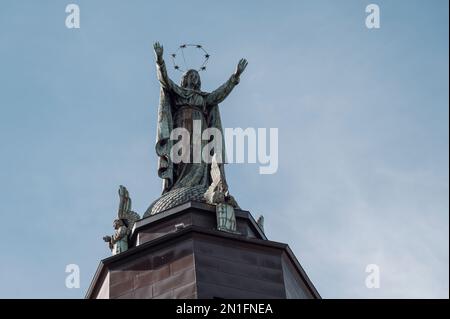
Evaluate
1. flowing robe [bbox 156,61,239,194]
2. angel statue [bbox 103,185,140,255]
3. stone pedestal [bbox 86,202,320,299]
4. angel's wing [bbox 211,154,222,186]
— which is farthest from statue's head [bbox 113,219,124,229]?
angel's wing [bbox 211,154,222,186]

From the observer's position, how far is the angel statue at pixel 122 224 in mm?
42406

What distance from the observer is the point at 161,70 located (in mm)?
46688

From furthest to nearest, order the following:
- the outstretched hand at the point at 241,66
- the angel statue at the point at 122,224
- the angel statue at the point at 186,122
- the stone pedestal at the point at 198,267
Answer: the outstretched hand at the point at 241,66, the angel statue at the point at 186,122, the angel statue at the point at 122,224, the stone pedestal at the point at 198,267

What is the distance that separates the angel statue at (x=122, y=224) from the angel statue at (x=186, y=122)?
634 mm

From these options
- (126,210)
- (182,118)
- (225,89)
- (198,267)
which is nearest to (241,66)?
(225,89)

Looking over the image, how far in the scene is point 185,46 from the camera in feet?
159

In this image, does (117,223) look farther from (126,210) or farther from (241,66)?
(241,66)

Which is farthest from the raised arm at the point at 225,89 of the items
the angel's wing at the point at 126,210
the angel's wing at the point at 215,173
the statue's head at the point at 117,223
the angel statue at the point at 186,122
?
the statue's head at the point at 117,223

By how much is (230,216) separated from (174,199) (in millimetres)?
2159

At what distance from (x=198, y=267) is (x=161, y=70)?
895 centimetres

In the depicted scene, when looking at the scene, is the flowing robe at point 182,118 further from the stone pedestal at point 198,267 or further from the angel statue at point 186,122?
the stone pedestal at point 198,267

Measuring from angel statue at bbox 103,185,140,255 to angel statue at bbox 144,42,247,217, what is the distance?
2.08 feet
